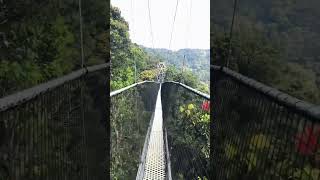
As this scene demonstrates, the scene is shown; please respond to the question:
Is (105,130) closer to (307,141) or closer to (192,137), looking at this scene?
(192,137)

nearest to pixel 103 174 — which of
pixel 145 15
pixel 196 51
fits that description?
pixel 196 51

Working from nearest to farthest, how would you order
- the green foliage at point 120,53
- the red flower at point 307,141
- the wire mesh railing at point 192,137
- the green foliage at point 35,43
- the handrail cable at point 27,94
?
the red flower at point 307,141
the handrail cable at point 27,94
the green foliage at point 35,43
the wire mesh railing at point 192,137
the green foliage at point 120,53

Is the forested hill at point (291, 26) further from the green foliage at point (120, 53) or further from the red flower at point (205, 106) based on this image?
the green foliage at point (120, 53)

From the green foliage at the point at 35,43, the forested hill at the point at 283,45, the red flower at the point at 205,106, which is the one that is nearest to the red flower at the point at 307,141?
the forested hill at the point at 283,45

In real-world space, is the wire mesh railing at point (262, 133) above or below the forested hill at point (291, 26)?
below

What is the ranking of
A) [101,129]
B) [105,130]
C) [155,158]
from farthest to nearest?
[155,158], [105,130], [101,129]

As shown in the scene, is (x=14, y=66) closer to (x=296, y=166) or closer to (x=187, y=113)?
(x=296, y=166)

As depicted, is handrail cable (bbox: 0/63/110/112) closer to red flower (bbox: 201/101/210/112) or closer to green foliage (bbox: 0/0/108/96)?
green foliage (bbox: 0/0/108/96)

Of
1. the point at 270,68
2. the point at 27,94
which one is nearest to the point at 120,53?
the point at 270,68
